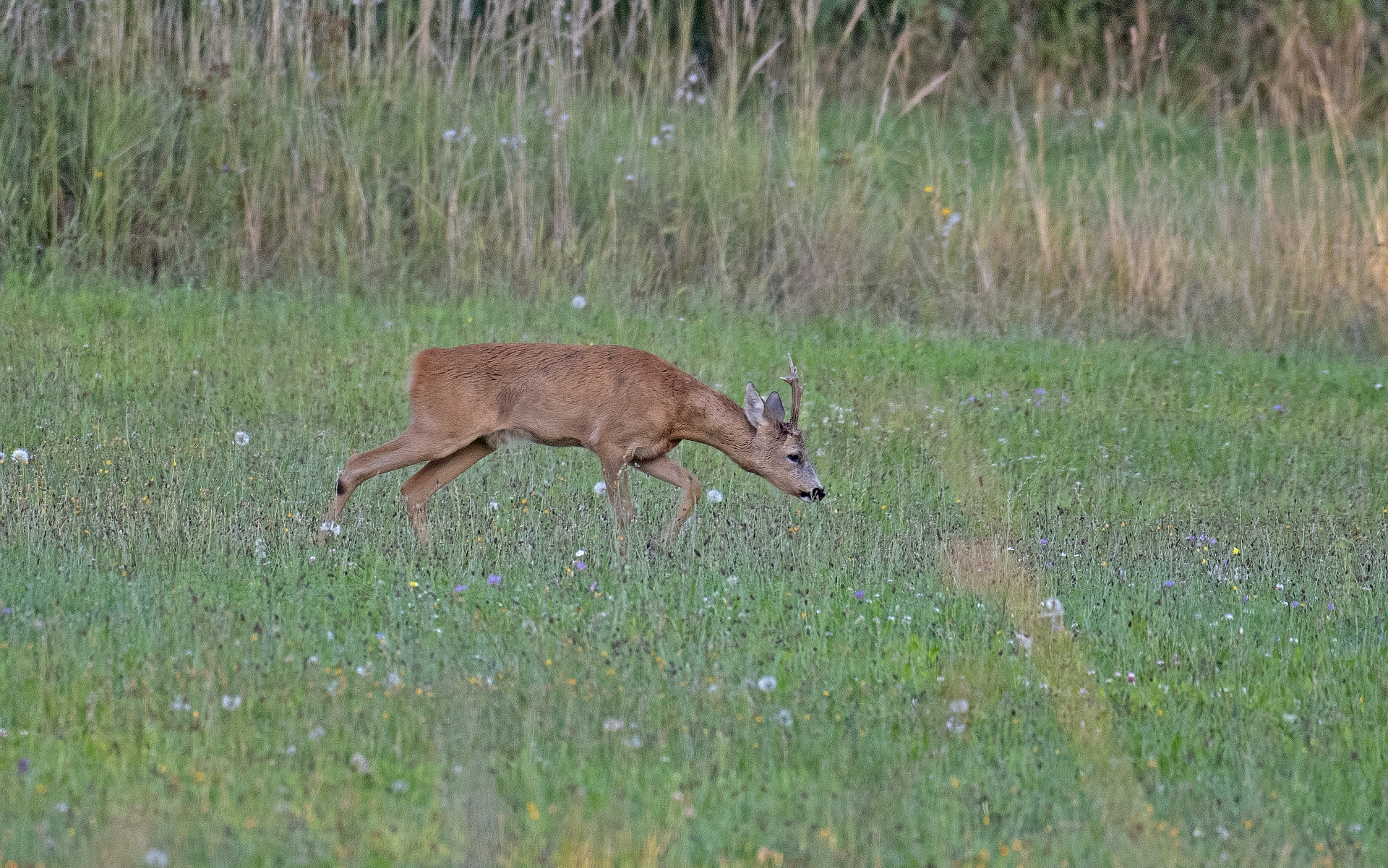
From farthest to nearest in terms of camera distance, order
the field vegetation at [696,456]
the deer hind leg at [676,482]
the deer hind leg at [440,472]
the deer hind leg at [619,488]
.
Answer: the deer hind leg at [440,472] → the deer hind leg at [619,488] → the deer hind leg at [676,482] → the field vegetation at [696,456]

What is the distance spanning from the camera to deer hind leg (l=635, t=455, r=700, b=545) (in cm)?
725

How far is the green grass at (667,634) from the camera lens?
402 cm

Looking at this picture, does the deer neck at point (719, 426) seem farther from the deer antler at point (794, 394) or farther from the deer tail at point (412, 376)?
the deer tail at point (412, 376)

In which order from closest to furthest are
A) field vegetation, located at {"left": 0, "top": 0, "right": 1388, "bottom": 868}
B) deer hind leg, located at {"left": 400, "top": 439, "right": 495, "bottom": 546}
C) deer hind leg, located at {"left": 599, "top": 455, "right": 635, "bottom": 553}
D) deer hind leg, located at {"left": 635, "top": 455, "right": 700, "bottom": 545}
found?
field vegetation, located at {"left": 0, "top": 0, "right": 1388, "bottom": 868} < deer hind leg, located at {"left": 635, "top": 455, "right": 700, "bottom": 545} < deer hind leg, located at {"left": 599, "top": 455, "right": 635, "bottom": 553} < deer hind leg, located at {"left": 400, "top": 439, "right": 495, "bottom": 546}

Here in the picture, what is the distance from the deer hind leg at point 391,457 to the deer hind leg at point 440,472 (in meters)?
0.14

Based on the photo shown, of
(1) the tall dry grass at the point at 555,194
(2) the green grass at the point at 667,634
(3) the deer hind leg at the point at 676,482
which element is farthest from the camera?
(1) the tall dry grass at the point at 555,194

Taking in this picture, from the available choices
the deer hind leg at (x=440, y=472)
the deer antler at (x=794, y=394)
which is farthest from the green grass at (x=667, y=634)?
the deer antler at (x=794, y=394)

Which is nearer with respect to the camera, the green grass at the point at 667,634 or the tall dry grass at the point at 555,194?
the green grass at the point at 667,634

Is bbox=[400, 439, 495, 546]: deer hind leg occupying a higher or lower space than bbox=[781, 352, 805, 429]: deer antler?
lower

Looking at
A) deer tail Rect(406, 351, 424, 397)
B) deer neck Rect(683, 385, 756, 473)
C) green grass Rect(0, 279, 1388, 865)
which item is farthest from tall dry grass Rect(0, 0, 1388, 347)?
deer tail Rect(406, 351, 424, 397)

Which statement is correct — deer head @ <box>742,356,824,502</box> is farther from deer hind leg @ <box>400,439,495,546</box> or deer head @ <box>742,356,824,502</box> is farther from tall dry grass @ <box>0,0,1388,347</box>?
tall dry grass @ <box>0,0,1388,347</box>

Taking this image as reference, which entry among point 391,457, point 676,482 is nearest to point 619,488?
point 676,482

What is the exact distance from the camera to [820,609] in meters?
5.83

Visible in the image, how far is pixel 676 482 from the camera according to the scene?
7902mm
